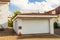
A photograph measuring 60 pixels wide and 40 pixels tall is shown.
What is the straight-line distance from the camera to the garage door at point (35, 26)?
23031 millimetres

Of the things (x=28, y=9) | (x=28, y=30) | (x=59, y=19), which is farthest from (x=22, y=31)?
(x=28, y=9)

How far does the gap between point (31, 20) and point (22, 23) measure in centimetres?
146

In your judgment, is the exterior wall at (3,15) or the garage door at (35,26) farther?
the exterior wall at (3,15)

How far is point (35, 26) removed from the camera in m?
23.3

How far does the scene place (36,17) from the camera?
2244 cm

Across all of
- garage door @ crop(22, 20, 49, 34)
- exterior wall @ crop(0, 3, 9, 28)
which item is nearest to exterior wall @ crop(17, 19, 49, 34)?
garage door @ crop(22, 20, 49, 34)

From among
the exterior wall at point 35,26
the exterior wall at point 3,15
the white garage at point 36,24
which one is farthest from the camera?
the exterior wall at point 3,15

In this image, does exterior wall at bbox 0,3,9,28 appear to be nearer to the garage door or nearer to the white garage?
the white garage

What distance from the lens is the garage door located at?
23031 mm

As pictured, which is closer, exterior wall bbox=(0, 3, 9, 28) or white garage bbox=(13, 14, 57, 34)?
white garage bbox=(13, 14, 57, 34)

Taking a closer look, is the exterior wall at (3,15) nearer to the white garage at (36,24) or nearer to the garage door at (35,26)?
the white garage at (36,24)

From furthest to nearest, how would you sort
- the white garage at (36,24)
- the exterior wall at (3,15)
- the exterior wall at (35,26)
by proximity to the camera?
the exterior wall at (3,15) → the exterior wall at (35,26) → the white garage at (36,24)

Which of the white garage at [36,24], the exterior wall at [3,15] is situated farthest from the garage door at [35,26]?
the exterior wall at [3,15]

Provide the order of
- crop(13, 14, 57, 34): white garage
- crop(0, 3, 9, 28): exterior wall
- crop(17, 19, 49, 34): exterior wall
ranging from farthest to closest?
1. crop(0, 3, 9, 28): exterior wall
2. crop(17, 19, 49, 34): exterior wall
3. crop(13, 14, 57, 34): white garage
